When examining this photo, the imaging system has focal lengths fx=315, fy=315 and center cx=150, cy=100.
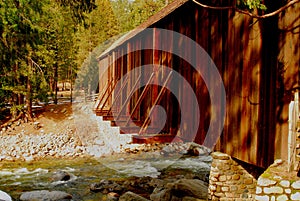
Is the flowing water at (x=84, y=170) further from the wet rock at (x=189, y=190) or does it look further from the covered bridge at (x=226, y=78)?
the covered bridge at (x=226, y=78)

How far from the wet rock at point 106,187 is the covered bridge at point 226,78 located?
3011 millimetres

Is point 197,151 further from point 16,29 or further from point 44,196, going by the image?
point 16,29

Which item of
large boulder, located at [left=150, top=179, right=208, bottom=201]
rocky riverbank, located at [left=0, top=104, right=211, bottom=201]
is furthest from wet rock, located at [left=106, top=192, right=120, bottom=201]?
large boulder, located at [left=150, top=179, right=208, bottom=201]

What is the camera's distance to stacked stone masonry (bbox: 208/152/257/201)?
6500mm

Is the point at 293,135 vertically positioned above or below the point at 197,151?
above

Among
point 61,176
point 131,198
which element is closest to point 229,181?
point 131,198

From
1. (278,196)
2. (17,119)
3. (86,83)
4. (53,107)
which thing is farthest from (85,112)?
(278,196)

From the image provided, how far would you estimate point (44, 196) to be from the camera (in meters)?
10.4

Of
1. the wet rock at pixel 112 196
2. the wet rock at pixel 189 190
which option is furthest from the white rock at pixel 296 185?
the wet rock at pixel 112 196

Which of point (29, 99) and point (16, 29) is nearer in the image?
point (16, 29)

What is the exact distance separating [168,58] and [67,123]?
14.3 m

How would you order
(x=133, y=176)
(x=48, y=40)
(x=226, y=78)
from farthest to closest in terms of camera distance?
(x=48, y=40), (x=133, y=176), (x=226, y=78)

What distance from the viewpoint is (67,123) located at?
2128cm

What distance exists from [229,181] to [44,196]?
21.4 feet
